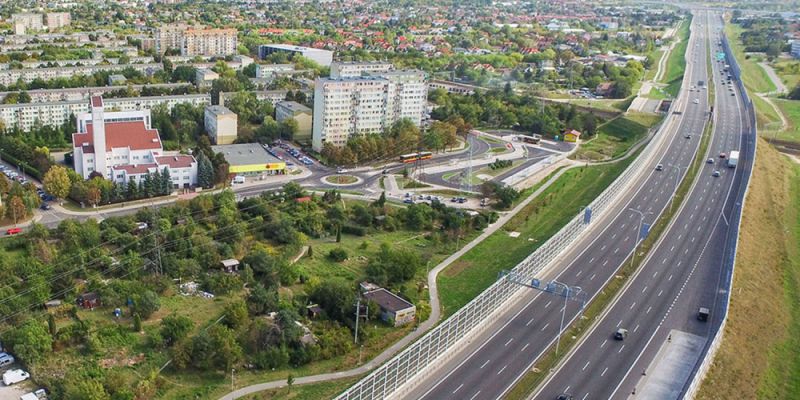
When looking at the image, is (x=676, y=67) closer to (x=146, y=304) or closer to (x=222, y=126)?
(x=222, y=126)

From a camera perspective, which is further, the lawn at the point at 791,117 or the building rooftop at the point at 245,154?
the lawn at the point at 791,117

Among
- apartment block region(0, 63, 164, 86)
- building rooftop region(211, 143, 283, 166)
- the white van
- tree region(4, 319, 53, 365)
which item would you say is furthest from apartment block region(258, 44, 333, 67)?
the white van

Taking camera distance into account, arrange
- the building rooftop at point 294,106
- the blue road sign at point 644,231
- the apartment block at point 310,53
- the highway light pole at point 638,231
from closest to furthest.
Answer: the blue road sign at point 644,231
the highway light pole at point 638,231
the building rooftop at point 294,106
the apartment block at point 310,53

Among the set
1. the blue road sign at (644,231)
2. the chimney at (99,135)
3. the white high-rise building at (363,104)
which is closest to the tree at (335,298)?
the blue road sign at (644,231)

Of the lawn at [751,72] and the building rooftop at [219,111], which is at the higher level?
the lawn at [751,72]

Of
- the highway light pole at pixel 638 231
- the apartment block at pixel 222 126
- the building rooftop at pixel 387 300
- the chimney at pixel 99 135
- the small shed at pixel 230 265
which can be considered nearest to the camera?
the building rooftop at pixel 387 300

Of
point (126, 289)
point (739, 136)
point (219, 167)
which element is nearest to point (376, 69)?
point (219, 167)

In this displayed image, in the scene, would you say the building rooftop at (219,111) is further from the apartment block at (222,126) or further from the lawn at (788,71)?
the lawn at (788,71)

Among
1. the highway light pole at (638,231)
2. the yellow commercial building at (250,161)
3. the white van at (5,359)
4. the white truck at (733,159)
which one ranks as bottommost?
the white van at (5,359)
